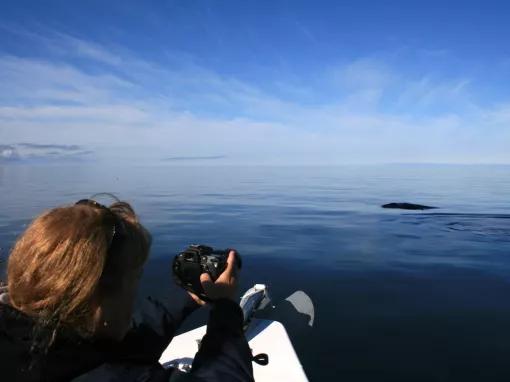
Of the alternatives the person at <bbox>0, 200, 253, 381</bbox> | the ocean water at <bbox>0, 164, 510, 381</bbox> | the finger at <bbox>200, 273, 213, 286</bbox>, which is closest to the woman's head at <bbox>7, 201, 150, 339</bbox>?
the person at <bbox>0, 200, 253, 381</bbox>

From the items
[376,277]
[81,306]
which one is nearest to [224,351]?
[81,306]

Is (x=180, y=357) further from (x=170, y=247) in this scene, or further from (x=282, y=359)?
(x=170, y=247)

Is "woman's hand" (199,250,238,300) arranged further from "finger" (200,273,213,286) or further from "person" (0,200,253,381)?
"person" (0,200,253,381)

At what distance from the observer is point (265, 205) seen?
2862 centimetres

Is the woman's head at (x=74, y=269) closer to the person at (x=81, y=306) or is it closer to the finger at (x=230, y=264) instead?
the person at (x=81, y=306)

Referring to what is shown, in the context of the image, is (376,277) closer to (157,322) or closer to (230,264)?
(157,322)

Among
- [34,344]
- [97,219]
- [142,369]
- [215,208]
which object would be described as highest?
[97,219]

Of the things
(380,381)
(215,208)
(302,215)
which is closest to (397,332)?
(380,381)

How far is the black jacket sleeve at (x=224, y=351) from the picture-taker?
7.52 ft

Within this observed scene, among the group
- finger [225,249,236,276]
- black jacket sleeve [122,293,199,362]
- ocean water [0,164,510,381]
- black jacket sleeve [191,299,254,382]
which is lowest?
ocean water [0,164,510,381]

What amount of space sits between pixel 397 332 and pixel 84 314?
676 cm

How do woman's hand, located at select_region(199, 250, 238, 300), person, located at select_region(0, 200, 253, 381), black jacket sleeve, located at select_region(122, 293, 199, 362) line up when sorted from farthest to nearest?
black jacket sleeve, located at select_region(122, 293, 199, 362), woman's hand, located at select_region(199, 250, 238, 300), person, located at select_region(0, 200, 253, 381)

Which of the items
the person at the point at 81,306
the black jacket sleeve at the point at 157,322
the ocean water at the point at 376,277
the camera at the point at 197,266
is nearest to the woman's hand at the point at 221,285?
the camera at the point at 197,266

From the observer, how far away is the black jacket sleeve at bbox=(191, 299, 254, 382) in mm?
2291
